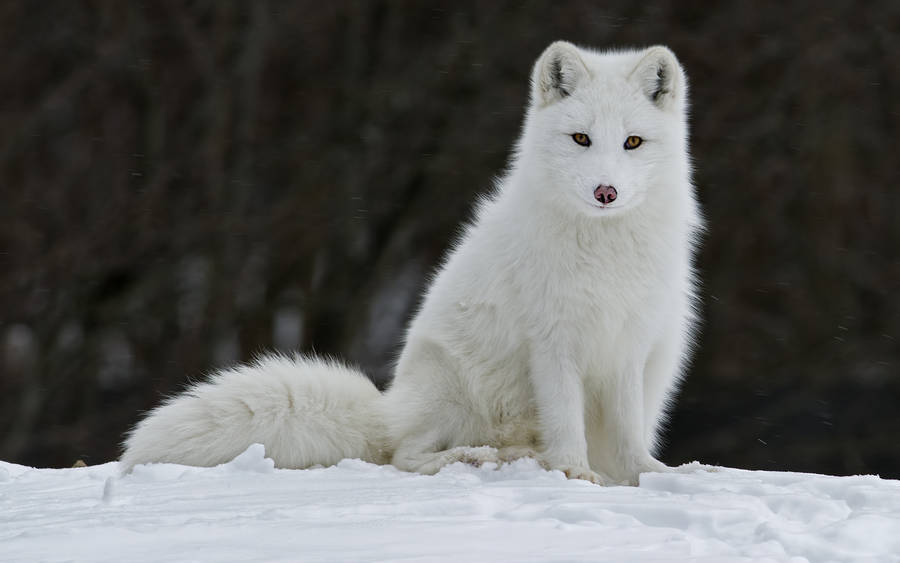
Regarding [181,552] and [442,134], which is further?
[442,134]

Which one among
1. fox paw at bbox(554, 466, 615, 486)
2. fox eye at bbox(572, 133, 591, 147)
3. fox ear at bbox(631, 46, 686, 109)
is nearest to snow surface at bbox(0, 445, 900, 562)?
fox paw at bbox(554, 466, 615, 486)

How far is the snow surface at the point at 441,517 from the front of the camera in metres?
2.76

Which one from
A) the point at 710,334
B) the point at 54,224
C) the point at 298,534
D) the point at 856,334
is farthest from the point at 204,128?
the point at 298,534

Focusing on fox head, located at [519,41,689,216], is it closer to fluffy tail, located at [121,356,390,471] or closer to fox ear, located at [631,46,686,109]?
fox ear, located at [631,46,686,109]

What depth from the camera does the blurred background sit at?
942 cm

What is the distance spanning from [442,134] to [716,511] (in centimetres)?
740

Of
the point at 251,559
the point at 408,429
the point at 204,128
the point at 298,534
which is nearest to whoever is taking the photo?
the point at 251,559

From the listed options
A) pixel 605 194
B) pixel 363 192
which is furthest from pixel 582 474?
pixel 363 192

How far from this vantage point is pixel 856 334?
376 inches

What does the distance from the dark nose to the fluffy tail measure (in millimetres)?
1199

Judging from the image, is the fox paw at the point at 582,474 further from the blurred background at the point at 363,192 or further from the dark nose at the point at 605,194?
the blurred background at the point at 363,192

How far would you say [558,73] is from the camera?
176 inches

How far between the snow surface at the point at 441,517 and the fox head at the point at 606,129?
3.33 feet

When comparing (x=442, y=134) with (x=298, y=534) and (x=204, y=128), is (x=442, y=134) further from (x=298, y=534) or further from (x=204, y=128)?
(x=298, y=534)
